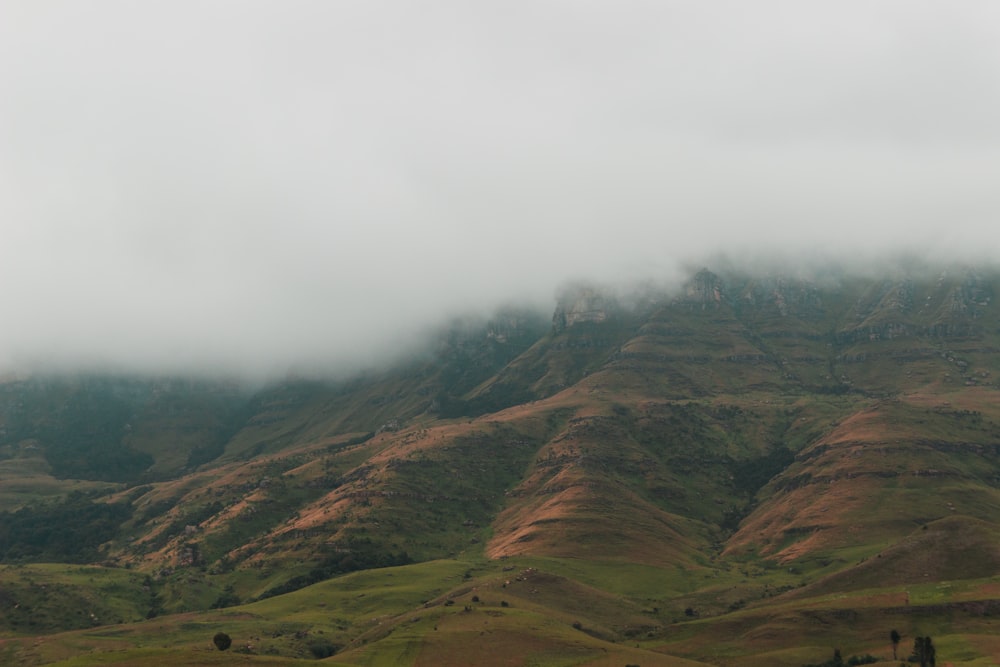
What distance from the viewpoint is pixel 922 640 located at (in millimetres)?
182625

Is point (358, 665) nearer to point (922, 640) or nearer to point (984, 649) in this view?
point (922, 640)

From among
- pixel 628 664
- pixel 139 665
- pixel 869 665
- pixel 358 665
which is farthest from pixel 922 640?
pixel 139 665

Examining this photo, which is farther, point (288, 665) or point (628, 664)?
point (628, 664)

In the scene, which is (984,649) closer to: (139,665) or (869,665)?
(869,665)

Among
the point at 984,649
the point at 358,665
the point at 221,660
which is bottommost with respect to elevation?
the point at 984,649

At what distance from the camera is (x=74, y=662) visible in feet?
599

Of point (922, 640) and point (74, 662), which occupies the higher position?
point (74, 662)

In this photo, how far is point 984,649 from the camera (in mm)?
196375

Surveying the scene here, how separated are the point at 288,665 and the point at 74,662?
48222mm

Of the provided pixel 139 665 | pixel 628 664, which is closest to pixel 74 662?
pixel 139 665

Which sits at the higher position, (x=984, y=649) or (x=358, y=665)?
(x=358, y=665)

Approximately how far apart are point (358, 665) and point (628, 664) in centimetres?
6596

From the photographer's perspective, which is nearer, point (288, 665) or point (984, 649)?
point (288, 665)

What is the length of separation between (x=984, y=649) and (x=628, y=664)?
85.4m
